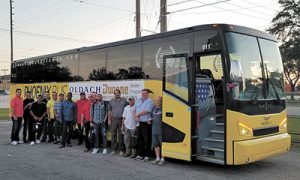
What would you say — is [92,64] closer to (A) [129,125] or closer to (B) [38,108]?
(B) [38,108]

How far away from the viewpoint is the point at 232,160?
26.0ft

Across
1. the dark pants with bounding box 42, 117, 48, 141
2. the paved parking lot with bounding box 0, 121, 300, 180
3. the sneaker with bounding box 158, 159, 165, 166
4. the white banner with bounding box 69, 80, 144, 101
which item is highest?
the white banner with bounding box 69, 80, 144, 101

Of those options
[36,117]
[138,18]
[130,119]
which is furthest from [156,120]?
[138,18]

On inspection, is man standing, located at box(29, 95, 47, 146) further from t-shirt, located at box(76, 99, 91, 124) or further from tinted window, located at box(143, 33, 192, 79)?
tinted window, located at box(143, 33, 192, 79)

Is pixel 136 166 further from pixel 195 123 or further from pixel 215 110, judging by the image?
pixel 215 110

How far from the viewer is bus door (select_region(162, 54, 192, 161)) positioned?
889 cm

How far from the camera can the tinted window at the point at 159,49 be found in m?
9.24

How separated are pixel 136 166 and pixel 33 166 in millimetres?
2466

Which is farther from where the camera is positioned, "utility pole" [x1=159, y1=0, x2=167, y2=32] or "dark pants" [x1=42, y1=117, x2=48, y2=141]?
"utility pole" [x1=159, y1=0, x2=167, y2=32]

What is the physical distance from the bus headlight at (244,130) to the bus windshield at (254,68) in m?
0.59

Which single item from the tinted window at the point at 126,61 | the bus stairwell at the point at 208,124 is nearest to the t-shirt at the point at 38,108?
the tinted window at the point at 126,61

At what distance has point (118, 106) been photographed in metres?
10.8

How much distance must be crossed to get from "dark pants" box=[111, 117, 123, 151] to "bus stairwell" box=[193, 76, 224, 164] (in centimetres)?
275

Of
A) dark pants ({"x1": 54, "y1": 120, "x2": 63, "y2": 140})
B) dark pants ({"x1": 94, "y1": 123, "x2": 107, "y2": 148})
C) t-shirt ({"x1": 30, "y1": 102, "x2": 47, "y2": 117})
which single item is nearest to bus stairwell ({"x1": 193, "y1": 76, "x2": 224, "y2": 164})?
dark pants ({"x1": 94, "y1": 123, "x2": 107, "y2": 148})
